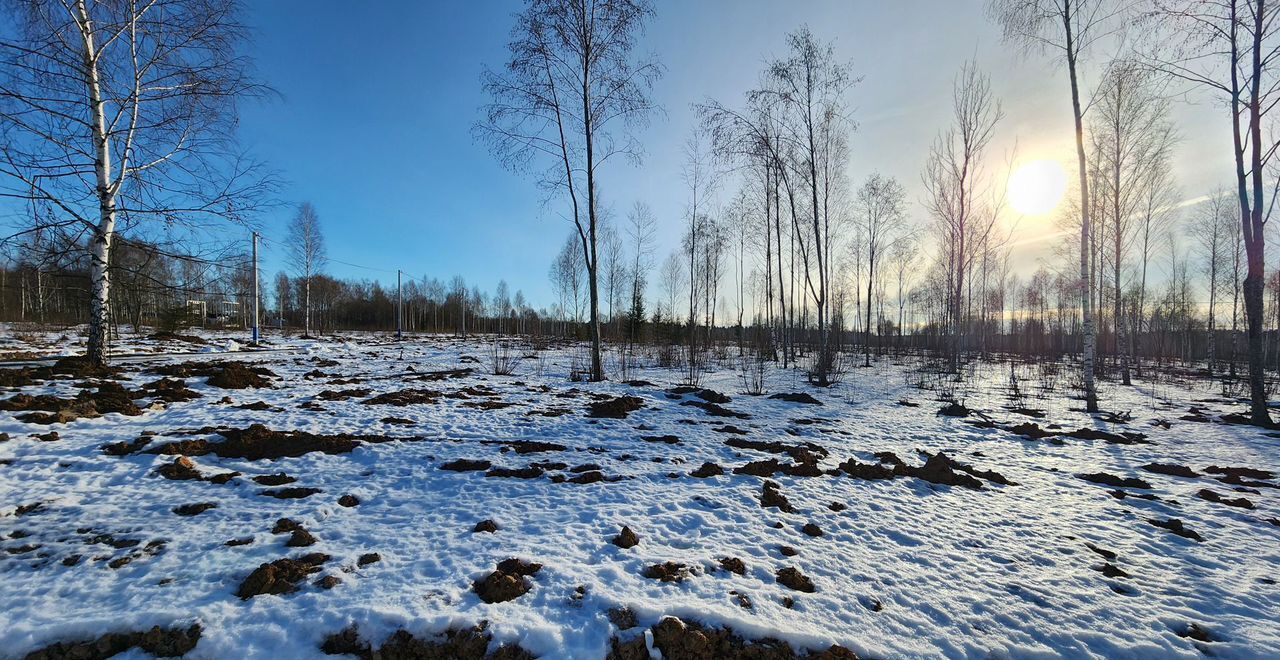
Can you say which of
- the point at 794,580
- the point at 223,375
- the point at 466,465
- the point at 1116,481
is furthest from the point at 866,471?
the point at 223,375

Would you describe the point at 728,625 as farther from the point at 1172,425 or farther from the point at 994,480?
the point at 1172,425

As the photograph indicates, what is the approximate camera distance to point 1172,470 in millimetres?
5895

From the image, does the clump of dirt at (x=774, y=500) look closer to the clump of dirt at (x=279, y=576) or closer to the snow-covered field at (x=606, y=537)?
the snow-covered field at (x=606, y=537)

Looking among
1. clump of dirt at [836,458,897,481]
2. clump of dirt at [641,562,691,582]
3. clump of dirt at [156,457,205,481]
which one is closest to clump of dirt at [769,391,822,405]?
clump of dirt at [836,458,897,481]

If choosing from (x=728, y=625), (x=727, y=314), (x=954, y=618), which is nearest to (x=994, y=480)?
(x=954, y=618)

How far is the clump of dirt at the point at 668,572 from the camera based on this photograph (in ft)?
9.61

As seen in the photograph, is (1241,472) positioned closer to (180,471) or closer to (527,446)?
(527,446)

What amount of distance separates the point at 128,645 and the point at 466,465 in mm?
2891

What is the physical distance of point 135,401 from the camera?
6.30m

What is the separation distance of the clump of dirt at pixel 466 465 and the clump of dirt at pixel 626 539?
2.20m

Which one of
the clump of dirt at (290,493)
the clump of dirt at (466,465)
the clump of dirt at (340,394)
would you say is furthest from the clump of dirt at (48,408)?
the clump of dirt at (466,465)

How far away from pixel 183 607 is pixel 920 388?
16.5m

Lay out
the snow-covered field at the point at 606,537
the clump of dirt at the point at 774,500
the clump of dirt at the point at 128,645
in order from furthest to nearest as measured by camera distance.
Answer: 1. the clump of dirt at the point at 774,500
2. the snow-covered field at the point at 606,537
3. the clump of dirt at the point at 128,645

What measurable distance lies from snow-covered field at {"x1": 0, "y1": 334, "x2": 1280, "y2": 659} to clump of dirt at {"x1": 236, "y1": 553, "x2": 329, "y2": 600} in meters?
0.02
